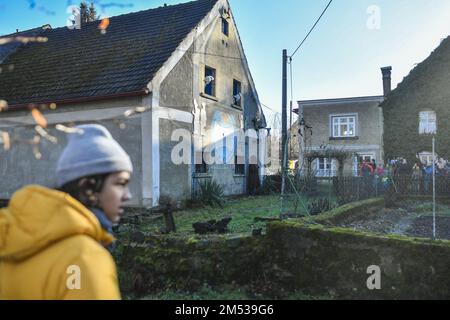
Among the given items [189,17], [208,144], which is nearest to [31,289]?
[208,144]

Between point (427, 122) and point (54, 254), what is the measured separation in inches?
973

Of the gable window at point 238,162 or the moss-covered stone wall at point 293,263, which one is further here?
the gable window at point 238,162

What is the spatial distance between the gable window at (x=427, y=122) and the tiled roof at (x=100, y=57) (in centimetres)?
1492

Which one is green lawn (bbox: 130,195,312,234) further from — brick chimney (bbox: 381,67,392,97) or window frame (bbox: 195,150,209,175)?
brick chimney (bbox: 381,67,392,97)

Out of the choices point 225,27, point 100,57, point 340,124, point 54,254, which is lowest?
point 54,254

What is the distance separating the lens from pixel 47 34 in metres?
16.9

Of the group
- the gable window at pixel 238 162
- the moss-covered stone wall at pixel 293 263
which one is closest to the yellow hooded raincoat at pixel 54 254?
the moss-covered stone wall at pixel 293 263

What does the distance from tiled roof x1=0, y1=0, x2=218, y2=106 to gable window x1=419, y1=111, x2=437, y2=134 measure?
1492cm

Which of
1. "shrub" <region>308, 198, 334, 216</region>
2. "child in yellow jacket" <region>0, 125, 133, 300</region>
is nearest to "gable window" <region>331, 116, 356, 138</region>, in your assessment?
"shrub" <region>308, 198, 334, 216</region>

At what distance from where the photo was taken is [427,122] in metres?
22.6

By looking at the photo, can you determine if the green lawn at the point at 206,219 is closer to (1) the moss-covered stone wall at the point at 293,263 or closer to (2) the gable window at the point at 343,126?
(1) the moss-covered stone wall at the point at 293,263

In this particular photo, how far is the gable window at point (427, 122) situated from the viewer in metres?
22.4

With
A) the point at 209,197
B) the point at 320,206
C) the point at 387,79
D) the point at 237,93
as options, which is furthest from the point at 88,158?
the point at 387,79

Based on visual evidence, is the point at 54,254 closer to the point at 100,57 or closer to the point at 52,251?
the point at 52,251
